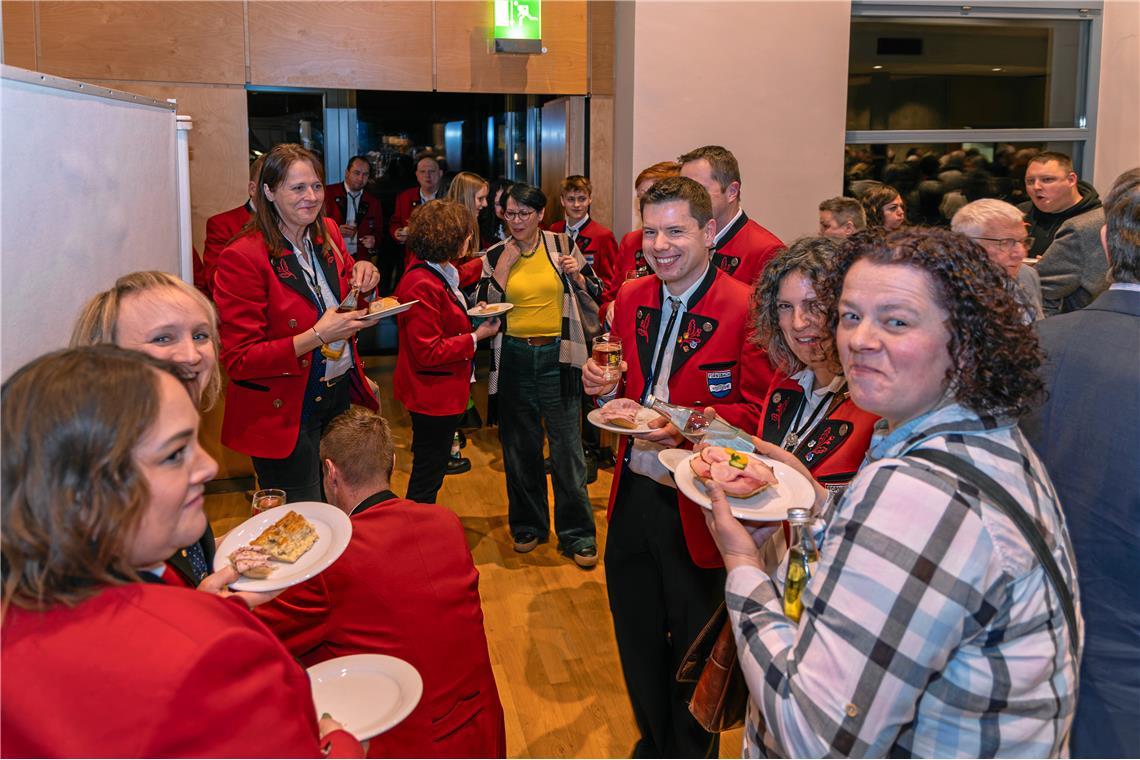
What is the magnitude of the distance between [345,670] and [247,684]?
0.75 metres

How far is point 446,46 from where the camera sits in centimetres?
588

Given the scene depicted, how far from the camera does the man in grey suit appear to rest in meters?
1.80

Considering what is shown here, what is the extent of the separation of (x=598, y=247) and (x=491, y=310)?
162 cm

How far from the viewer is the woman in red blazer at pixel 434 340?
418 centimetres

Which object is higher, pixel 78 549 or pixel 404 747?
pixel 78 549

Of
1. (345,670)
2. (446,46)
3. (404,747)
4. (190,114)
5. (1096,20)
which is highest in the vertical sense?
(1096,20)

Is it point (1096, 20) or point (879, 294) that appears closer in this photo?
point (879, 294)

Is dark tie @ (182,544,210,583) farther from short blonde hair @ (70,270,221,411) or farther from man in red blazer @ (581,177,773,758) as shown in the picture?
man in red blazer @ (581,177,773,758)

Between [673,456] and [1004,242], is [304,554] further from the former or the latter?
[1004,242]

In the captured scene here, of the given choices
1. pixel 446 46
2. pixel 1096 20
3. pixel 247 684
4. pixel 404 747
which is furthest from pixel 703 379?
pixel 1096 20

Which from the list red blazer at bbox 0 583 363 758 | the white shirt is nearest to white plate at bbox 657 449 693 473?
the white shirt

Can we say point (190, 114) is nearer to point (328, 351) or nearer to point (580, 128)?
point (580, 128)

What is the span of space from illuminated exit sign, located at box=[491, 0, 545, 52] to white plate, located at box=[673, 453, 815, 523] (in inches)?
179

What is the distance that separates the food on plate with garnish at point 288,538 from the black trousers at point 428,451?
93.5 inches
